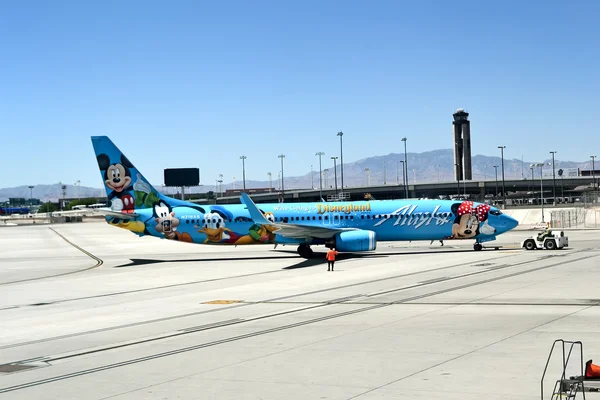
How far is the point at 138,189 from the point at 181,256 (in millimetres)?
7931

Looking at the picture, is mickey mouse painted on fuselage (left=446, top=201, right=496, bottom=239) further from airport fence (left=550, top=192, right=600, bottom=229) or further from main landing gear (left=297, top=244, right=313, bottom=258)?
airport fence (left=550, top=192, right=600, bottom=229)

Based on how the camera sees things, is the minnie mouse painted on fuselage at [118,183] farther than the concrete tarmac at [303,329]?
Yes

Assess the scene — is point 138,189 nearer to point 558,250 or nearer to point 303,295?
point 303,295

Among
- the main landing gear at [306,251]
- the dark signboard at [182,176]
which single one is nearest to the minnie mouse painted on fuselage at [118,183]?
the main landing gear at [306,251]

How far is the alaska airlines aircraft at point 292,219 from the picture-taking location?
54.0m

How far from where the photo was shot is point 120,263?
188ft

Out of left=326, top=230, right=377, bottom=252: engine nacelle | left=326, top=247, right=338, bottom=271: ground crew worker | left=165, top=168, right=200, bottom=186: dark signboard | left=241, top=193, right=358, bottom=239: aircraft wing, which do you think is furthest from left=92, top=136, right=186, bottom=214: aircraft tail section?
left=165, top=168, right=200, bottom=186: dark signboard

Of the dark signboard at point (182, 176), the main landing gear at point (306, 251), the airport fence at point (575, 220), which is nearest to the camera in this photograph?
the main landing gear at point (306, 251)

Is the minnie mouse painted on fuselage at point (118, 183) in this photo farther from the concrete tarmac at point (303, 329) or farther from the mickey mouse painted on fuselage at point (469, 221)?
the mickey mouse painted on fuselage at point (469, 221)

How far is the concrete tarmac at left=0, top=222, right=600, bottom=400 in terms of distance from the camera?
15.8 meters

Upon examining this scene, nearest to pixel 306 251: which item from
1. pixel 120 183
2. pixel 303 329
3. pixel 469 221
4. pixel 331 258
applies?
pixel 331 258

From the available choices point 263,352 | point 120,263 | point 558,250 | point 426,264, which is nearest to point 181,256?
point 120,263

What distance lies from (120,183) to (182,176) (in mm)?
130172

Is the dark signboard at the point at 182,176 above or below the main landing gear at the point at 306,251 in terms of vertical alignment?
above
